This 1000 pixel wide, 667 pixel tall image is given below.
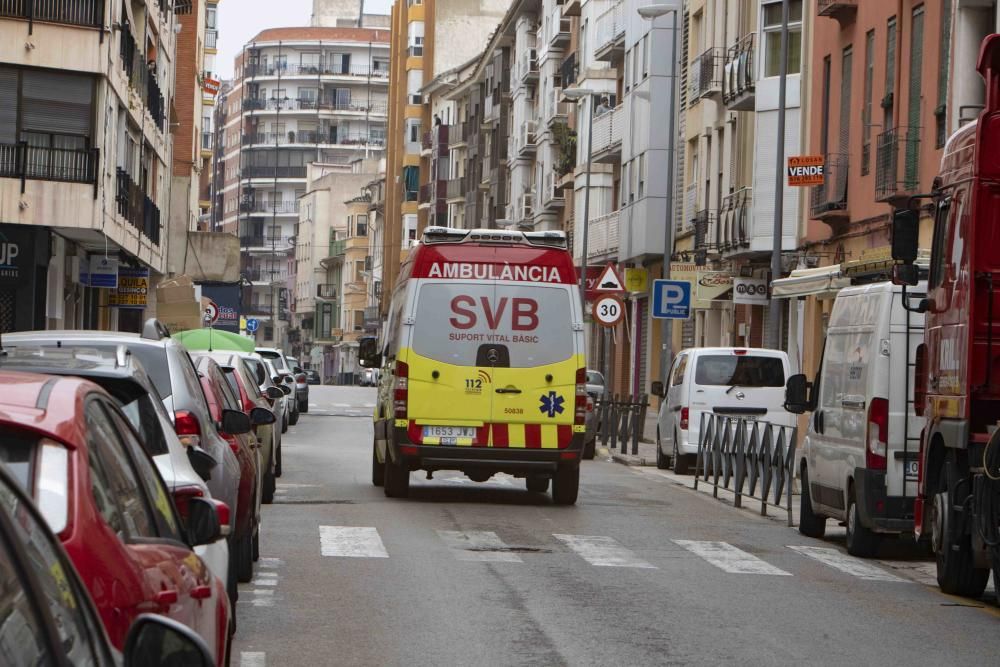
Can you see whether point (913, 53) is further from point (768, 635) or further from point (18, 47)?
point (768, 635)

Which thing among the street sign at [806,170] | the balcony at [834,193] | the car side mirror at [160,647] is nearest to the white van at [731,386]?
the street sign at [806,170]

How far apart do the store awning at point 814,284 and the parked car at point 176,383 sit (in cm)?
1560

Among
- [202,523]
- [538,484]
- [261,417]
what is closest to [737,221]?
[538,484]

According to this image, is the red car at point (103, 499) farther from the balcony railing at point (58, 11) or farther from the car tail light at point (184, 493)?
the balcony railing at point (58, 11)

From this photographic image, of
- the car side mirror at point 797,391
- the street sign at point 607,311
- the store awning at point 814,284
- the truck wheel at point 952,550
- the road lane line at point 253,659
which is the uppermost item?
the store awning at point 814,284

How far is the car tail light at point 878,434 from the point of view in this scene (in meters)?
15.7

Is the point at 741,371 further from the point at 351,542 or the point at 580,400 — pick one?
the point at 351,542

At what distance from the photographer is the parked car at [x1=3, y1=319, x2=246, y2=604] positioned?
35.4 ft

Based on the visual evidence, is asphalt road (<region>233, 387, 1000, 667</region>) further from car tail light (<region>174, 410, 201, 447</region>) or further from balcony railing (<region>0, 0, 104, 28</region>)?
balcony railing (<region>0, 0, 104, 28</region>)

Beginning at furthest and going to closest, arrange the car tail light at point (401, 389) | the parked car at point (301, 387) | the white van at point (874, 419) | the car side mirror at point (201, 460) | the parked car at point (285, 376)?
the parked car at point (301, 387)
the parked car at point (285, 376)
the car tail light at point (401, 389)
the white van at point (874, 419)
the car side mirror at point (201, 460)

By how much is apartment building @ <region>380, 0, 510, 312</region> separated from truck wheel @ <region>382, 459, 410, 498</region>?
281 feet

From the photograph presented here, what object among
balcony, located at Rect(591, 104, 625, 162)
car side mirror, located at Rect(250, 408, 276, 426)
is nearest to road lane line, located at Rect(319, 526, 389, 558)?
car side mirror, located at Rect(250, 408, 276, 426)

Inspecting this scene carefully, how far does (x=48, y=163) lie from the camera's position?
35062 millimetres

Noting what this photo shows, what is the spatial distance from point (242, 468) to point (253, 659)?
10.4 ft
